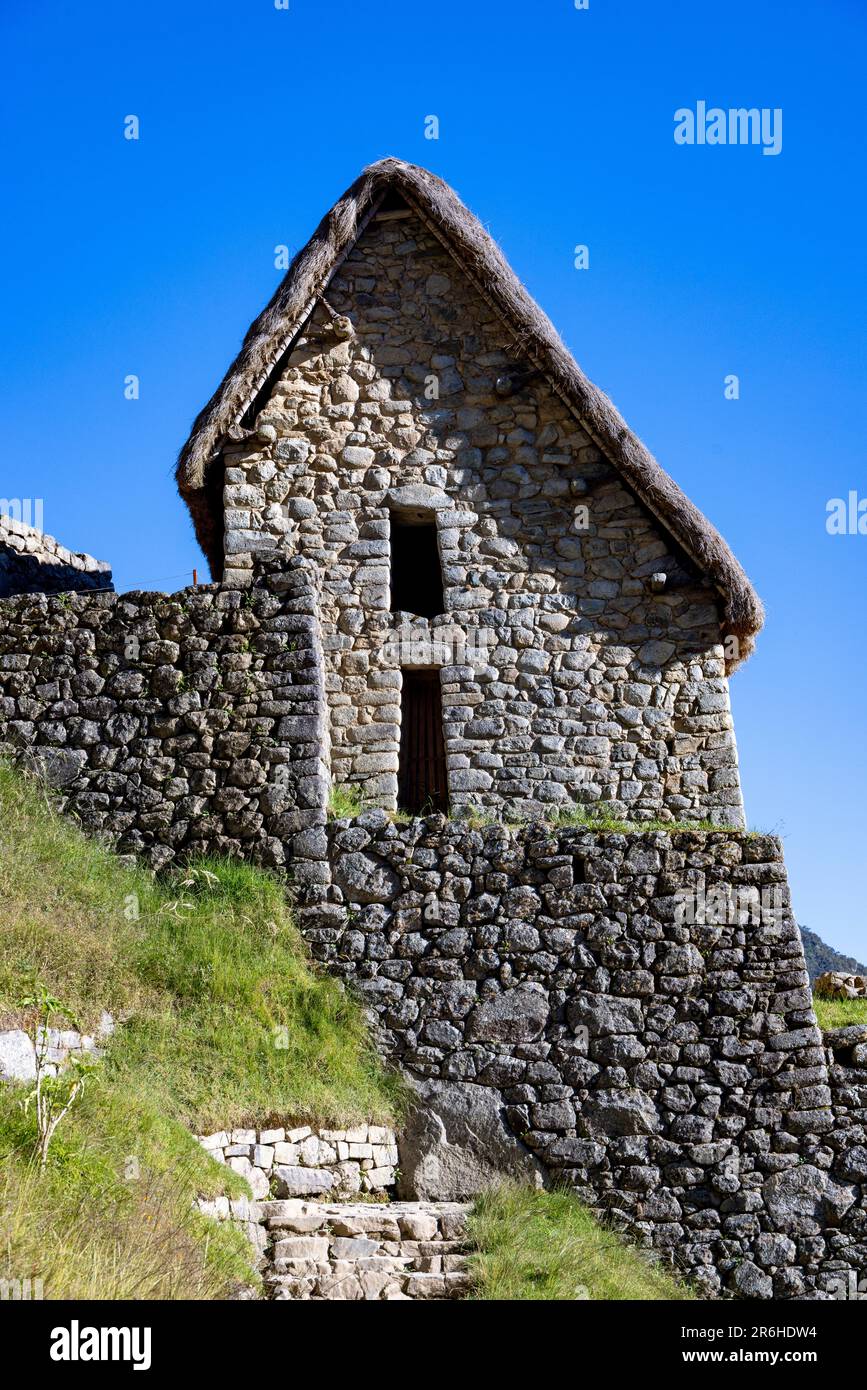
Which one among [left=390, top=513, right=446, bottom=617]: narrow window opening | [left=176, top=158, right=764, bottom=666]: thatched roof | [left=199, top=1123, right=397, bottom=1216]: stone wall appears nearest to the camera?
[left=199, top=1123, right=397, bottom=1216]: stone wall

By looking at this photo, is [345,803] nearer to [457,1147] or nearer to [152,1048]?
[457,1147]

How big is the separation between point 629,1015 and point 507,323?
6767 millimetres

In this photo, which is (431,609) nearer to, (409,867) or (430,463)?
(430,463)

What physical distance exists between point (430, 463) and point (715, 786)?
13.3ft

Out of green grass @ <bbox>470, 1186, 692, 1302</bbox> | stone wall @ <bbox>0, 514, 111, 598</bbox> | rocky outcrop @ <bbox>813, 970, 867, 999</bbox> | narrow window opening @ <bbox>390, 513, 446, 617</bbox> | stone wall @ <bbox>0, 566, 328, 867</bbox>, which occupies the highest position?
stone wall @ <bbox>0, 514, 111, 598</bbox>

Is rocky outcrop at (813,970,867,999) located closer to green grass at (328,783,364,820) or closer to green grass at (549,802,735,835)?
green grass at (549,802,735,835)

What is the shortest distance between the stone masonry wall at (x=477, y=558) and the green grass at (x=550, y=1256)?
11.9 ft

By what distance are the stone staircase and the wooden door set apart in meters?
4.21

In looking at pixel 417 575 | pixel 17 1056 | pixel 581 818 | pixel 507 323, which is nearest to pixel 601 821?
pixel 581 818

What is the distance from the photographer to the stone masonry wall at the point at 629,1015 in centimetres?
805

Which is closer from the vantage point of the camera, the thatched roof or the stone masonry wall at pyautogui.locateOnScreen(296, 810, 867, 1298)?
the stone masonry wall at pyautogui.locateOnScreen(296, 810, 867, 1298)

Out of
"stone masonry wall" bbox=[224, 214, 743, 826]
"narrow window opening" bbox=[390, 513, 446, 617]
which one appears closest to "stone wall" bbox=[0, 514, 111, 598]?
"stone masonry wall" bbox=[224, 214, 743, 826]

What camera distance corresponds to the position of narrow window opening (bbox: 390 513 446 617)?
1273 centimetres

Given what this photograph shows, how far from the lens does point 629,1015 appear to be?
8.48 meters
